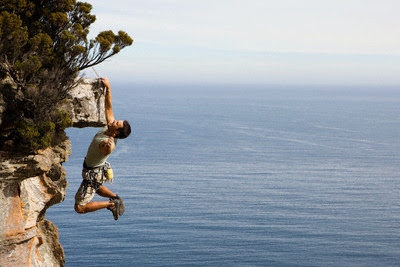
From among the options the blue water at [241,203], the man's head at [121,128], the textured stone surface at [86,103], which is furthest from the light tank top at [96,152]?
the blue water at [241,203]

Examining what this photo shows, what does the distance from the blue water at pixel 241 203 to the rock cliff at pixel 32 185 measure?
58538 mm

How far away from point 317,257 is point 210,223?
1899 cm

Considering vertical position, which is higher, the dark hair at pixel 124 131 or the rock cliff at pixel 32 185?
the dark hair at pixel 124 131

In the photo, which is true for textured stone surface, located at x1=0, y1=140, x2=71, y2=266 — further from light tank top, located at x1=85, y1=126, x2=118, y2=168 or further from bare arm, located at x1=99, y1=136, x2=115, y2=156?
bare arm, located at x1=99, y1=136, x2=115, y2=156

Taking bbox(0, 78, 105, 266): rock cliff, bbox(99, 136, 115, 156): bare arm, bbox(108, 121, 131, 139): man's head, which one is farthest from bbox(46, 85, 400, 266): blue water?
bbox(108, 121, 131, 139): man's head

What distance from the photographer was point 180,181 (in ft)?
336

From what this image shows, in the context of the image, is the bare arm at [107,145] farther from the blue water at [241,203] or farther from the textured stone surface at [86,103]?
the blue water at [241,203]

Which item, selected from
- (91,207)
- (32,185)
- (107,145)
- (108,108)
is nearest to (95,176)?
(91,207)

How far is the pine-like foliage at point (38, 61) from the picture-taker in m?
13.0

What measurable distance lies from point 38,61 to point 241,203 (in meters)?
85.7

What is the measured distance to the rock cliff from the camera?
43.7 ft

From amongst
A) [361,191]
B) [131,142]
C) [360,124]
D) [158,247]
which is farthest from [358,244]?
[360,124]

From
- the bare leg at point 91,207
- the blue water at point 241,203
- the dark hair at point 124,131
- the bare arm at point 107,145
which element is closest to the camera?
the dark hair at point 124,131

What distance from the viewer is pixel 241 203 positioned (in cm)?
9656
